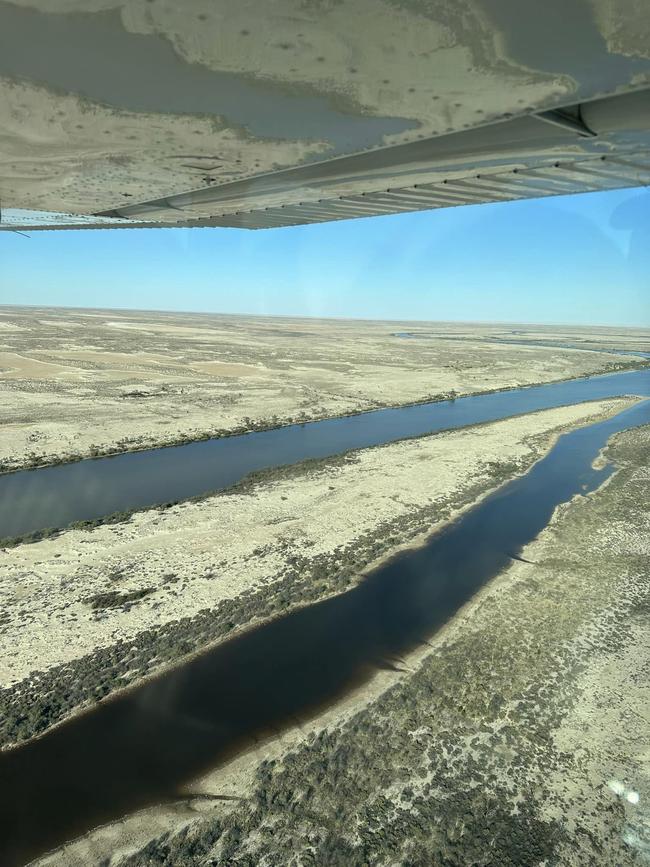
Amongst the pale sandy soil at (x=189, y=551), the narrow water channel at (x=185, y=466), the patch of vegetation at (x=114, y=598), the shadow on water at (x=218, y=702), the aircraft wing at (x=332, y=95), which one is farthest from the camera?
the narrow water channel at (x=185, y=466)

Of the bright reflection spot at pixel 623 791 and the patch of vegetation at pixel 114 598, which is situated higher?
the bright reflection spot at pixel 623 791

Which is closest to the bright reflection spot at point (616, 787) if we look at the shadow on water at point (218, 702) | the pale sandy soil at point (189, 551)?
the shadow on water at point (218, 702)

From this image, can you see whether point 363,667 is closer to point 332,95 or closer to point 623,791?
point 623,791

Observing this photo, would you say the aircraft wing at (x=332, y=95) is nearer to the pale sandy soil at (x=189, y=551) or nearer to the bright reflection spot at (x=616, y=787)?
the bright reflection spot at (x=616, y=787)

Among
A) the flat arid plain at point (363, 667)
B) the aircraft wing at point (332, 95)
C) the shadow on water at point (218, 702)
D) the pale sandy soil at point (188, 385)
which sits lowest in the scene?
the shadow on water at point (218, 702)

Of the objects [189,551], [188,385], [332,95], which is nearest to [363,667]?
[189,551]

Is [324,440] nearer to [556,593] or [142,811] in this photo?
[556,593]

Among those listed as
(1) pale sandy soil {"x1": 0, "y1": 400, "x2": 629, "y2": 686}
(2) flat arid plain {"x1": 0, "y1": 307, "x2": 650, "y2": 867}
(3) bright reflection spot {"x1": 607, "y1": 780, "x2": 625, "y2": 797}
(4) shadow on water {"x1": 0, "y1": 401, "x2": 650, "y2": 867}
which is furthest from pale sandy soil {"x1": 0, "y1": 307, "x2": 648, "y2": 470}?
(3) bright reflection spot {"x1": 607, "y1": 780, "x2": 625, "y2": 797}

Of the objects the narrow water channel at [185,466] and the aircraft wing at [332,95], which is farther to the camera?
Result: the narrow water channel at [185,466]

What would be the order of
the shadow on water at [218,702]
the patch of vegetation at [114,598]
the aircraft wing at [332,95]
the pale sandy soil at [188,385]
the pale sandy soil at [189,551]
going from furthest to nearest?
1. the pale sandy soil at [188,385]
2. the patch of vegetation at [114,598]
3. the pale sandy soil at [189,551]
4. the shadow on water at [218,702]
5. the aircraft wing at [332,95]
